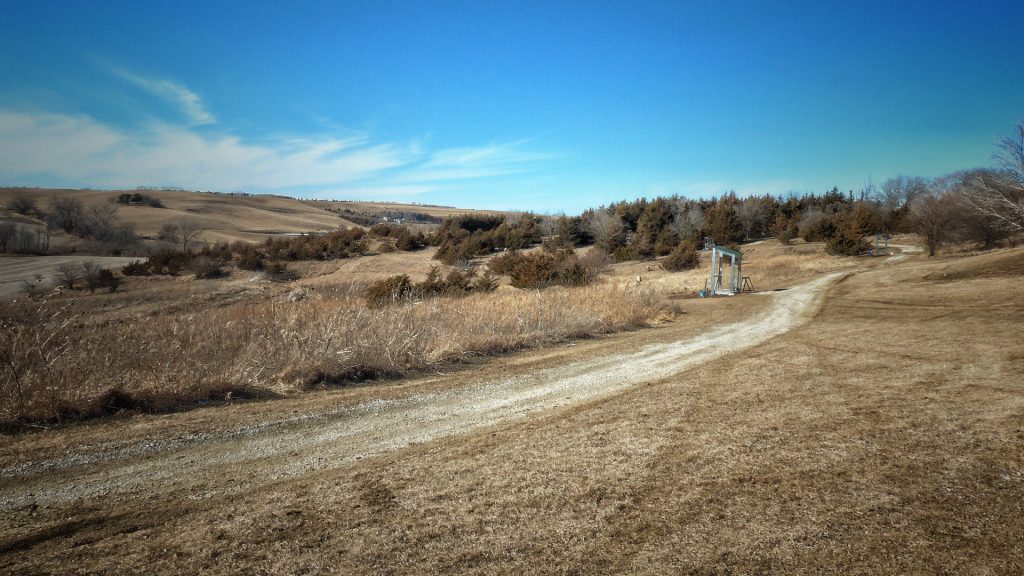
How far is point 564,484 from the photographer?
318 centimetres

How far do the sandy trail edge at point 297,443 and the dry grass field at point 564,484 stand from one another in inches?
1.1

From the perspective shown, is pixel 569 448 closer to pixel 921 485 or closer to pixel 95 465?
pixel 921 485

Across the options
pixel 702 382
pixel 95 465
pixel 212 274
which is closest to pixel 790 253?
pixel 702 382

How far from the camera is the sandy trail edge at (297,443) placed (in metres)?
3.44

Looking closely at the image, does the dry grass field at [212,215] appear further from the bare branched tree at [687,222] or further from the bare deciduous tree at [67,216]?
the bare branched tree at [687,222]

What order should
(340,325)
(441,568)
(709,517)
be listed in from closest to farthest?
(441,568) → (709,517) → (340,325)

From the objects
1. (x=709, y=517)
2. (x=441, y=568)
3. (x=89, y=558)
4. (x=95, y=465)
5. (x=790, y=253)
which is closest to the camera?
(x=441, y=568)

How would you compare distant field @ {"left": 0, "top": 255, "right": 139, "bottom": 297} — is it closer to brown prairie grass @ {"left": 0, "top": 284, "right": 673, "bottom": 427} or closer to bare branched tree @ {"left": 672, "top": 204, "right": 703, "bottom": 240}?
brown prairie grass @ {"left": 0, "top": 284, "right": 673, "bottom": 427}

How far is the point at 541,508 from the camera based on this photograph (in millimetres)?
2877

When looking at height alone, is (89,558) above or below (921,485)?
below

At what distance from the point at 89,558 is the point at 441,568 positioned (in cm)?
188

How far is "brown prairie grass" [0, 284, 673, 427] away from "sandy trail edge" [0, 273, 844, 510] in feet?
4.75

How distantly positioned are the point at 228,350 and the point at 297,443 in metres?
3.45

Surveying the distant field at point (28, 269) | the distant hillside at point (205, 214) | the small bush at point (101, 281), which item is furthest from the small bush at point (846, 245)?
the distant field at point (28, 269)
